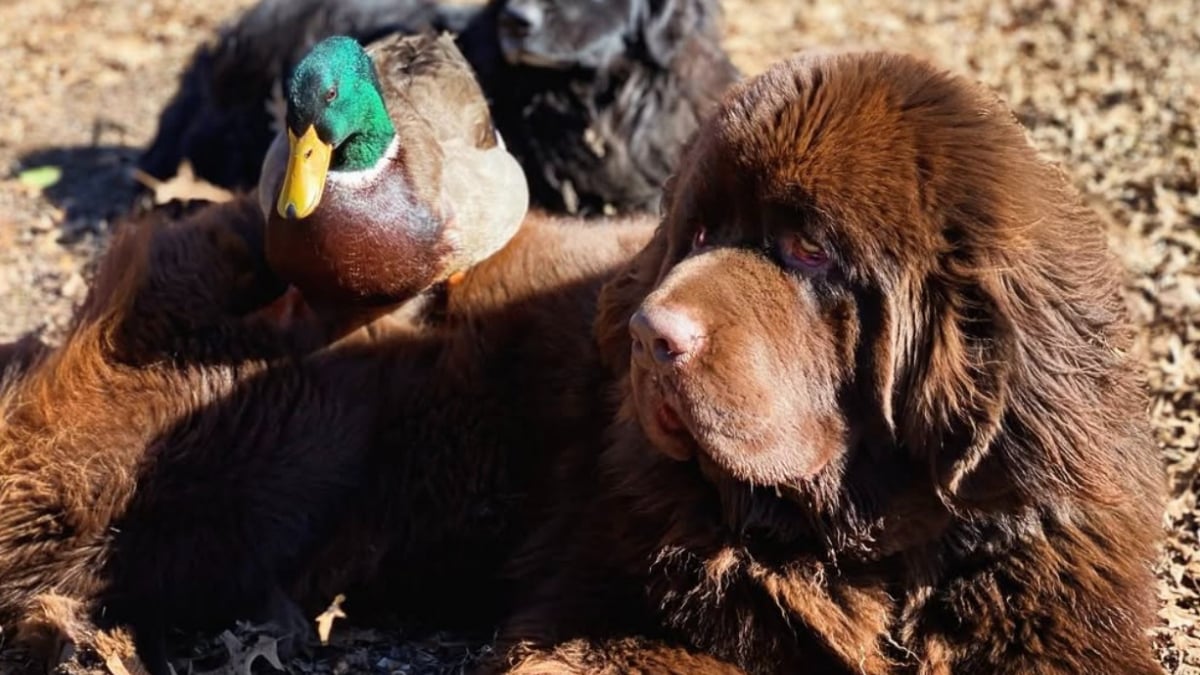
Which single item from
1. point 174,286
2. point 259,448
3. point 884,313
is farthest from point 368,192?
point 884,313

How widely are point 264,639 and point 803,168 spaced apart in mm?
1944

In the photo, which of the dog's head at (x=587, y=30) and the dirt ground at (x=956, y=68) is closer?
the dirt ground at (x=956, y=68)

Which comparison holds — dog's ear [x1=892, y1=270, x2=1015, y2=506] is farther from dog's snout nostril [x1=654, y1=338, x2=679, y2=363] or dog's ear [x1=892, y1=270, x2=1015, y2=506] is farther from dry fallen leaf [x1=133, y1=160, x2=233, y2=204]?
dry fallen leaf [x1=133, y1=160, x2=233, y2=204]

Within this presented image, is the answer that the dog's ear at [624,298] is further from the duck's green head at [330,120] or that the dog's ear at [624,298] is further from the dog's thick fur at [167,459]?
the duck's green head at [330,120]

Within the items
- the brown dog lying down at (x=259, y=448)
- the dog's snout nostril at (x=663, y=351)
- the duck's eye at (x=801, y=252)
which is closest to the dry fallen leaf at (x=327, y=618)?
the brown dog lying down at (x=259, y=448)

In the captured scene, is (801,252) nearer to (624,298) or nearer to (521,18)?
(624,298)

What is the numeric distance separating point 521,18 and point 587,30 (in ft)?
1.16

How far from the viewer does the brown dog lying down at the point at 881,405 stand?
2959 mm

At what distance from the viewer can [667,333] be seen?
288 centimetres

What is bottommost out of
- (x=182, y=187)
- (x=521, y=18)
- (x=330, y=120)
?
(x=182, y=187)

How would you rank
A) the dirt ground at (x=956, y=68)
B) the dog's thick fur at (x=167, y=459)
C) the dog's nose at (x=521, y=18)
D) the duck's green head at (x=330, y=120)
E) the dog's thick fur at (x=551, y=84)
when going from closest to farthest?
the dog's thick fur at (x=167, y=459)
the duck's green head at (x=330, y=120)
the dirt ground at (x=956, y=68)
the dog's nose at (x=521, y=18)
the dog's thick fur at (x=551, y=84)

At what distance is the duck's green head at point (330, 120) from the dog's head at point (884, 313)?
4.82ft

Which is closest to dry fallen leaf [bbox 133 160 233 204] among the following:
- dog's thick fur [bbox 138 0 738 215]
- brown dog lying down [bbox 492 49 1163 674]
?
dog's thick fur [bbox 138 0 738 215]

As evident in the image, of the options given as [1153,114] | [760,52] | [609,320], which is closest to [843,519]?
[609,320]
